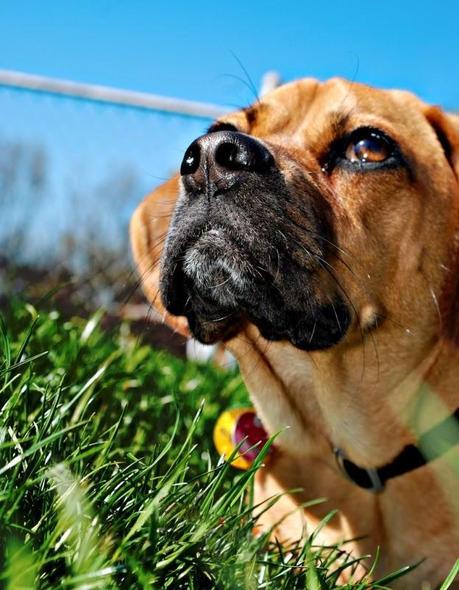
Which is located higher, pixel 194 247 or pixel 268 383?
pixel 194 247

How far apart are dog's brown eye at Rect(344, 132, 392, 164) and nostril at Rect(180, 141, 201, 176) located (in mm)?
728

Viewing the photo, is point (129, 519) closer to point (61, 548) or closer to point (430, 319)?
point (61, 548)

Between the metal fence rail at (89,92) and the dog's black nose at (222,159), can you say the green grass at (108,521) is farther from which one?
the metal fence rail at (89,92)

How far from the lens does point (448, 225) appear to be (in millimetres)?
2613

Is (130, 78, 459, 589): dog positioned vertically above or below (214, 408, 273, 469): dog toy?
above

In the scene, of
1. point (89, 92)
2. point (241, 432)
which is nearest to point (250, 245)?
point (241, 432)

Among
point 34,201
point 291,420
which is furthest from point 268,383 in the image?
point 34,201

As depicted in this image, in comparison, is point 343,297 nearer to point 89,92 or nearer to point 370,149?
point 370,149

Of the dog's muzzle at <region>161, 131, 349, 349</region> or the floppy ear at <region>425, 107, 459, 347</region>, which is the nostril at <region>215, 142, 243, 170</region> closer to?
the dog's muzzle at <region>161, 131, 349, 349</region>

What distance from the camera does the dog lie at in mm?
2148

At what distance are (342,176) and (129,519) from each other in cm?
152

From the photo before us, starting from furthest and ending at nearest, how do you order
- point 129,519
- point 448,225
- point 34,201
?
point 34,201
point 448,225
point 129,519

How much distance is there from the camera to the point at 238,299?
2189 mm

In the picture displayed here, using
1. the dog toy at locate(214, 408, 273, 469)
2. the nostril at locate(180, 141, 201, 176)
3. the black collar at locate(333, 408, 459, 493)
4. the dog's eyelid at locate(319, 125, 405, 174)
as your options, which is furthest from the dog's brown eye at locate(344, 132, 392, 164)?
the dog toy at locate(214, 408, 273, 469)
